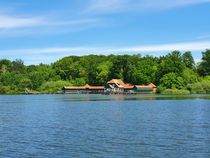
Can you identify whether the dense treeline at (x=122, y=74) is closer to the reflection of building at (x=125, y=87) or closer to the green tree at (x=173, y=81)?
the green tree at (x=173, y=81)

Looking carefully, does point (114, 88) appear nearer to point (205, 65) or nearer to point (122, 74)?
point (122, 74)

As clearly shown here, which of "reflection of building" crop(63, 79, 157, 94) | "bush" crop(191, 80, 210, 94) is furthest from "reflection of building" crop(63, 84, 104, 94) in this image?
"bush" crop(191, 80, 210, 94)

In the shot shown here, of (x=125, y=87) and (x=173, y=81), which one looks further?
(x=125, y=87)

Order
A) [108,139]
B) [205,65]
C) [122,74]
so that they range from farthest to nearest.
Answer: [122,74]
[205,65]
[108,139]

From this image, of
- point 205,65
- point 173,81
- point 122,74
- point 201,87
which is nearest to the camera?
point 201,87

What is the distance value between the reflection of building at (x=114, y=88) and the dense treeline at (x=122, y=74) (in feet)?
11.3

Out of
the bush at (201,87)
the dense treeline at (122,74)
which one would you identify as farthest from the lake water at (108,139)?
the dense treeline at (122,74)

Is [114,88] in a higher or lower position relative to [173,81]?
lower

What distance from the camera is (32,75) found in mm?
161125

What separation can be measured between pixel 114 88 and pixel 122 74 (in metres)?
8.69

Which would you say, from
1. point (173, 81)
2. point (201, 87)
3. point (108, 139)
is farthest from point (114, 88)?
point (108, 139)

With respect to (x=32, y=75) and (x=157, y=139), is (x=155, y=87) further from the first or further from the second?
(x=157, y=139)

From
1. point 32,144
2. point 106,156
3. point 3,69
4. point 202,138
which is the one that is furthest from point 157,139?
point 3,69

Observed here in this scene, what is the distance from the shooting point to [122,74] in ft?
502
